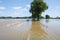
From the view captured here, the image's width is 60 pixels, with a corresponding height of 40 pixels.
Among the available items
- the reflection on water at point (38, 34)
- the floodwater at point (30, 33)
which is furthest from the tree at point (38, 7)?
the reflection on water at point (38, 34)

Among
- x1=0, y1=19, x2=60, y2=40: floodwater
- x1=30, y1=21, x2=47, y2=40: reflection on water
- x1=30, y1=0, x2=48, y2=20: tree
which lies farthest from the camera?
x1=30, y1=0, x2=48, y2=20: tree

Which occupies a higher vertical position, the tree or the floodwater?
the tree

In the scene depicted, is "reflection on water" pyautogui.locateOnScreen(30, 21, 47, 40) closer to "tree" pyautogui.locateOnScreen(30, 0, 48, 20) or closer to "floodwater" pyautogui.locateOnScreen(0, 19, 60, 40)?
"floodwater" pyautogui.locateOnScreen(0, 19, 60, 40)

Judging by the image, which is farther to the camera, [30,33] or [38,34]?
[30,33]

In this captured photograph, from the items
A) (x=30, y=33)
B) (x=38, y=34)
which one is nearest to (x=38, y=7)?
(x=30, y=33)

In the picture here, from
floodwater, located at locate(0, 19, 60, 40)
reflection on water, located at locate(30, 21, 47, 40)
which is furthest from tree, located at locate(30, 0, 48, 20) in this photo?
reflection on water, located at locate(30, 21, 47, 40)

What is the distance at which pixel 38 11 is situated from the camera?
6931 centimetres

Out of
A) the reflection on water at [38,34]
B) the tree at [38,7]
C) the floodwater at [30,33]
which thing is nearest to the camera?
the floodwater at [30,33]

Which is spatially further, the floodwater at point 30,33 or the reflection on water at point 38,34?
A: the reflection on water at point 38,34

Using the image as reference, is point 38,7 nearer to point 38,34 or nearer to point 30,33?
point 30,33

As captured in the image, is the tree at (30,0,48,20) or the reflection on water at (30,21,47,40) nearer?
the reflection on water at (30,21,47,40)

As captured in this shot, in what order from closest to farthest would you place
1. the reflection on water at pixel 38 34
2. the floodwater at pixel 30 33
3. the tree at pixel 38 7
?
the floodwater at pixel 30 33 < the reflection on water at pixel 38 34 < the tree at pixel 38 7

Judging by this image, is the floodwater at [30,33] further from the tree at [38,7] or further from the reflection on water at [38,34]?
the tree at [38,7]

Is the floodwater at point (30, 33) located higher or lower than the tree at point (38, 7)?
lower
